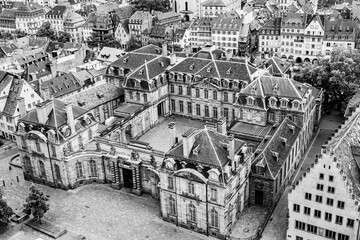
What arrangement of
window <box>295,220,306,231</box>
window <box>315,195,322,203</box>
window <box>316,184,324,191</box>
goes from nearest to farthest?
window <box>316,184,324,191</box> → window <box>315,195,322,203</box> → window <box>295,220,306,231</box>

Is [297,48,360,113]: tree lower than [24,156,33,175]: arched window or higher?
higher

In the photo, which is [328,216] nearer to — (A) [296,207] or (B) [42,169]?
(A) [296,207]

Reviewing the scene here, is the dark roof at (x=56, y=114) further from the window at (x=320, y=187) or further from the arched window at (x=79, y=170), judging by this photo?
the window at (x=320, y=187)

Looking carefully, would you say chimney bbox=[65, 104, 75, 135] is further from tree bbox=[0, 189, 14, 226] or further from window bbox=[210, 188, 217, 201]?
window bbox=[210, 188, 217, 201]

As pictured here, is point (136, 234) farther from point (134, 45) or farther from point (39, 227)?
point (134, 45)

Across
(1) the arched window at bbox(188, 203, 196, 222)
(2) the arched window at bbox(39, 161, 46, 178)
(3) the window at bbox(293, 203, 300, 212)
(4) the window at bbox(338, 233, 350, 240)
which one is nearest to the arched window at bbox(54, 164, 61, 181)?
(2) the arched window at bbox(39, 161, 46, 178)

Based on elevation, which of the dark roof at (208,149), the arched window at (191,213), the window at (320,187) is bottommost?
the arched window at (191,213)

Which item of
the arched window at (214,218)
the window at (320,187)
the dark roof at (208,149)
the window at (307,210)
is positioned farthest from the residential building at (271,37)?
the window at (320,187)
